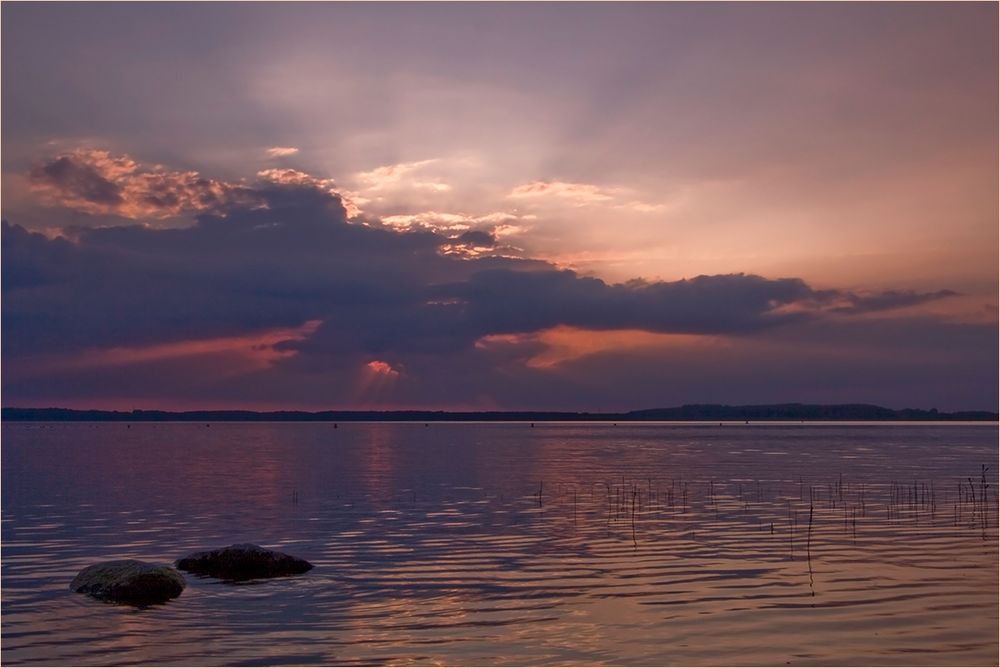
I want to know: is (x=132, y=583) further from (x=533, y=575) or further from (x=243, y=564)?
(x=533, y=575)

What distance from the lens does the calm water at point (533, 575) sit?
23.2 meters

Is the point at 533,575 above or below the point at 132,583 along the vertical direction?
below

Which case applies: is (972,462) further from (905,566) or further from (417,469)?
(905,566)

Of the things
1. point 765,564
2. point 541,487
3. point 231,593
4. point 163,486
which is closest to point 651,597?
point 765,564

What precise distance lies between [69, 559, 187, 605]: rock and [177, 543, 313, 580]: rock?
2.53 meters

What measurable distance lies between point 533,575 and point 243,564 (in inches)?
407

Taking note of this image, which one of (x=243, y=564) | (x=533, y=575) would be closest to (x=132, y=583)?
(x=243, y=564)

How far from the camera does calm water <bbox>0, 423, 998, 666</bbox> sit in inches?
912

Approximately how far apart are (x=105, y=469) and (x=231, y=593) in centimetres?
7730

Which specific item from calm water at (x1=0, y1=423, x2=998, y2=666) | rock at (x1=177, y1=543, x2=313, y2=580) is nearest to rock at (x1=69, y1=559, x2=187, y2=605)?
calm water at (x1=0, y1=423, x2=998, y2=666)

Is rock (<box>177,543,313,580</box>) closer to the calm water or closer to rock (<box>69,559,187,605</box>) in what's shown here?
the calm water

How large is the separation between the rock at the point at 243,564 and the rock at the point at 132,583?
253 cm

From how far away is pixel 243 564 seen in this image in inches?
1310

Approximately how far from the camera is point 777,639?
2334 cm
